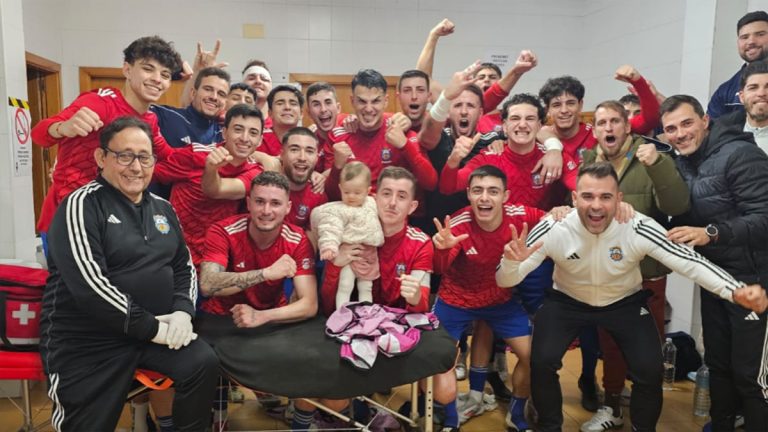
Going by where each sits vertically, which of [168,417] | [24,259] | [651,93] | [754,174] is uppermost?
[651,93]

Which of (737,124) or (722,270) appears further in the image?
(737,124)

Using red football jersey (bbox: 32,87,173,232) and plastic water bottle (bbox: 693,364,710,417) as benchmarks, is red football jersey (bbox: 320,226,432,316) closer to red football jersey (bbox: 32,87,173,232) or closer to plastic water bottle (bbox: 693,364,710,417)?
red football jersey (bbox: 32,87,173,232)

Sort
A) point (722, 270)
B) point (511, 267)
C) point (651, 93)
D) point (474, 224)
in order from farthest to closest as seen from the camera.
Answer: point (651, 93) → point (474, 224) → point (511, 267) → point (722, 270)

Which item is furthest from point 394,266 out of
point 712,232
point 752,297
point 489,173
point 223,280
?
point 752,297

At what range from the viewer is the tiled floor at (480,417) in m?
3.36

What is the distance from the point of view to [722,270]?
285 centimetres

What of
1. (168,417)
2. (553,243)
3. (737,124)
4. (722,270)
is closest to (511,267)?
(553,243)

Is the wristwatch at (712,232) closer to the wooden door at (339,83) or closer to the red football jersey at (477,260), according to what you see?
the red football jersey at (477,260)

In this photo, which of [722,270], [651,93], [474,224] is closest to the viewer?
[722,270]

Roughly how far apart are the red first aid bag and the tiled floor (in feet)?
3.24

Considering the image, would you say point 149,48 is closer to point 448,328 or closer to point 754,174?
point 448,328

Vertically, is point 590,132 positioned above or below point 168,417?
above

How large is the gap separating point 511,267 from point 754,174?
4.55ft

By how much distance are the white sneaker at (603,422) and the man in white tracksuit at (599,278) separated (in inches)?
15.4
